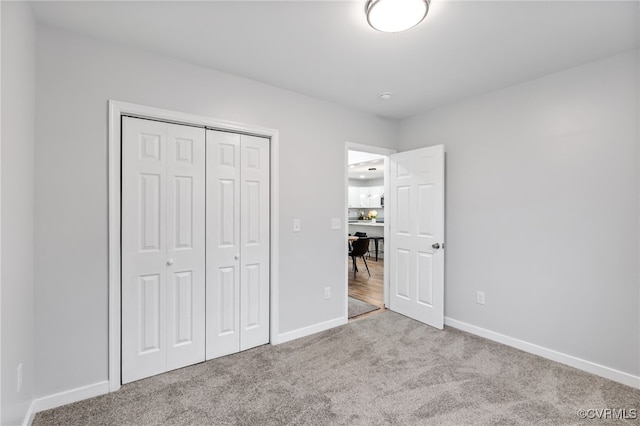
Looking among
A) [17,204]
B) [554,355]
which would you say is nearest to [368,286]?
[554,355]

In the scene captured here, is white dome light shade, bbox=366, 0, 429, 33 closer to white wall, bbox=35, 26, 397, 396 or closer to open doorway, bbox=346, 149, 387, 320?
white wall, bbox=35, 26, 397, 396

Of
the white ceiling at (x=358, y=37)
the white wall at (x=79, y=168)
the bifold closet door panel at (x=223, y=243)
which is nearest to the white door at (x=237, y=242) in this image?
the bifold closet door panel at (x=223, y=243)

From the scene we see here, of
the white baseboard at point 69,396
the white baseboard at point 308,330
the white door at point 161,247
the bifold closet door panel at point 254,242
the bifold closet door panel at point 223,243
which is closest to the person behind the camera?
the white baseboard at point 69,396

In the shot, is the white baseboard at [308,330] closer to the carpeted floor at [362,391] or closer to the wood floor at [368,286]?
the carpeted floor at [362,391]

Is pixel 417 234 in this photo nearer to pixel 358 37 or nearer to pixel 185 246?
pixel 358 37

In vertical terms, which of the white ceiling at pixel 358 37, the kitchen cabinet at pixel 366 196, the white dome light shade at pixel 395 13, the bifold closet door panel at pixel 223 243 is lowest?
the bifold closet door panel at pixel 223 243

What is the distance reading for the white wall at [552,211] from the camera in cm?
222

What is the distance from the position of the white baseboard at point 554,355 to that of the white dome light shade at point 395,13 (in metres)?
2.82

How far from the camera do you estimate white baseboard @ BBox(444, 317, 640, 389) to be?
2.20m

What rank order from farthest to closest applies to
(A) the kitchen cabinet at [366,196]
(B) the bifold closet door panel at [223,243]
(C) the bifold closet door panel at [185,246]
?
(A) the kitchen cabinet at [366,196] < (B) the bifold closet door panel at [223,243] < (C) the bifold closet door panel at [185,246]

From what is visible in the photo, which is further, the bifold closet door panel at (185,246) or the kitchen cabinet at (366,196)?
the kitchen cabinet at (366,196)

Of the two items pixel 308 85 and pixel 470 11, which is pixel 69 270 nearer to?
pixel 308 85

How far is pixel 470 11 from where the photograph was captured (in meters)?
1.76

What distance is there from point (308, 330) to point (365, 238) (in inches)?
115
